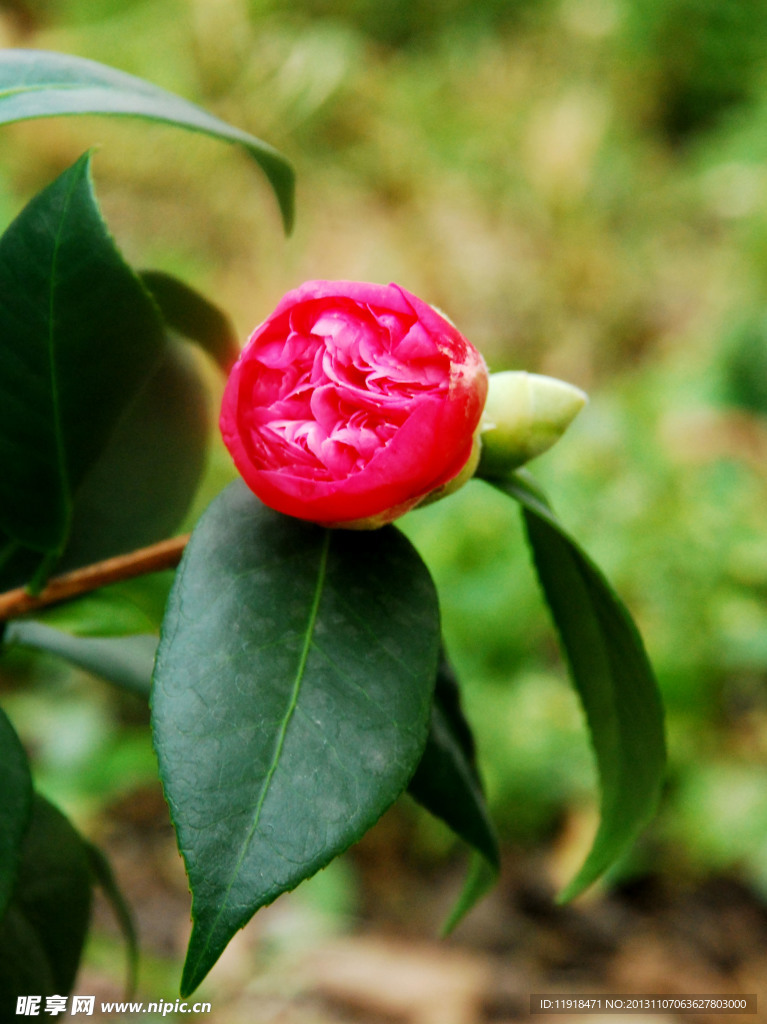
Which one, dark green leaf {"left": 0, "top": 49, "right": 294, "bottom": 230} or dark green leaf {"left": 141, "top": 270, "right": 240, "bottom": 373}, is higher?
dark green leaf {"left": 0, "top": 49, "right": 294, "bottom": 230}

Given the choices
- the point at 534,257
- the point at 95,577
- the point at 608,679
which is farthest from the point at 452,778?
the point at 534,257

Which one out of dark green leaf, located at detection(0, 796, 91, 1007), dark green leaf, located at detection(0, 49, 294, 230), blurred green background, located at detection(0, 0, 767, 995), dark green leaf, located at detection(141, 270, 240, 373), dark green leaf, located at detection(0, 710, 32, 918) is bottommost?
blurred green background, located at detection(0, 0, 767, 995)

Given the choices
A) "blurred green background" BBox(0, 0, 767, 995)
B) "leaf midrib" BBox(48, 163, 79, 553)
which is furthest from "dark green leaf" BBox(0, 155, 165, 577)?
"blurred green background" BBox(0, 0, 767, 995)

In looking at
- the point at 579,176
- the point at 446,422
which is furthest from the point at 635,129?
the point at 446,422

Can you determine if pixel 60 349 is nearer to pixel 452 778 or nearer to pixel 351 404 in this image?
pixel 351 404

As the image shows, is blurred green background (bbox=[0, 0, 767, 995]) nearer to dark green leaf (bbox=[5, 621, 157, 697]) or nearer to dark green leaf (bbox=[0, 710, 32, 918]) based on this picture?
dark green leaf (bbox=[5, 621, 157, 697])

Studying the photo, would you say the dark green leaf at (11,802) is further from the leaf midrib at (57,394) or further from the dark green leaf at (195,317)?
the dark green leaf at (195,317)

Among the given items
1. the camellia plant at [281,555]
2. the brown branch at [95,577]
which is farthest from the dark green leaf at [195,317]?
the brown branch at [95,577]
